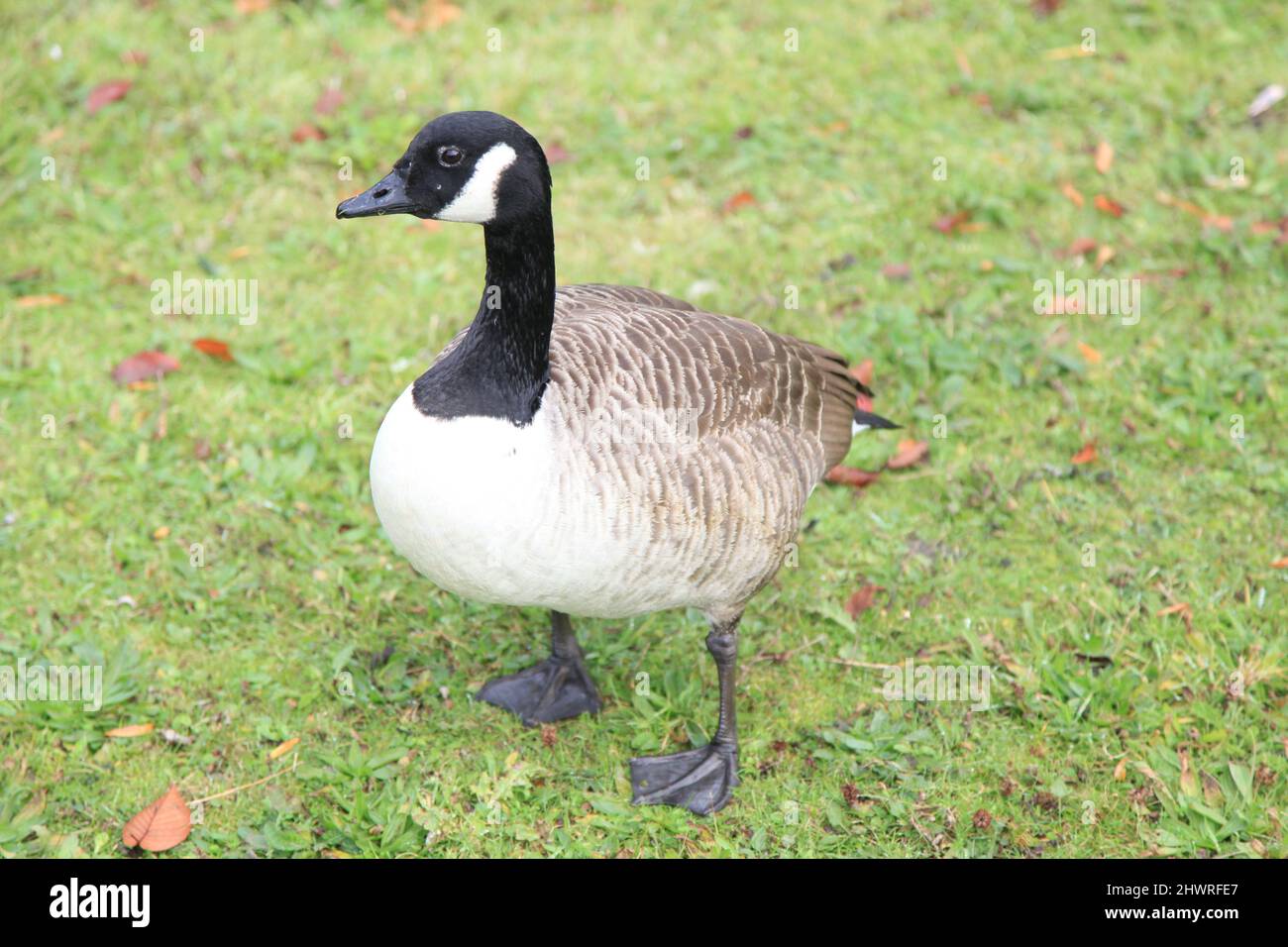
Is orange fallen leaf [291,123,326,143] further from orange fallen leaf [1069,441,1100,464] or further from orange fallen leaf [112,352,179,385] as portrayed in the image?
orange fallen leaf [1069,441,1100,464]

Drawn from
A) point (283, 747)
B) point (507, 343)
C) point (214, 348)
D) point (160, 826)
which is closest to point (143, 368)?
point (214, 348)

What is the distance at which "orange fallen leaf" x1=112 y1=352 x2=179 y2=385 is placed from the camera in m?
5.87

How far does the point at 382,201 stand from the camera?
3.63m

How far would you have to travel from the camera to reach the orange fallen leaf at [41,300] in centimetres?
625

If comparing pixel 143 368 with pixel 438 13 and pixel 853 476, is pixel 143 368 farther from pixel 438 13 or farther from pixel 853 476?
pixel 438 13

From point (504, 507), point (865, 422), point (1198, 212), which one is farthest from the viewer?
point (1198, 212)

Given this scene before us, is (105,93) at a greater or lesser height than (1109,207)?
greater

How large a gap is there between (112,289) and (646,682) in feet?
11.8

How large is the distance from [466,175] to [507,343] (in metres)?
0.48

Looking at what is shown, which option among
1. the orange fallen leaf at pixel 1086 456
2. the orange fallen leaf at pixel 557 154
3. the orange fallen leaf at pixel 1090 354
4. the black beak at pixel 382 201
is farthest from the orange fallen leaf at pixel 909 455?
the orange fallen leaf at pixel 557 154

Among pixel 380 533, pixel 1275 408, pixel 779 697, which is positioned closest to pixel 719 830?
pixel 779 697

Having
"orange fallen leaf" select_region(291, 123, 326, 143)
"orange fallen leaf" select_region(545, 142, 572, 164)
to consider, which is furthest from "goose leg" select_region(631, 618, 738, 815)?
"orange fallen leaf" select_region(291, 123, 326, 143)

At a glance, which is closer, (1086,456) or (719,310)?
(1086,456)
